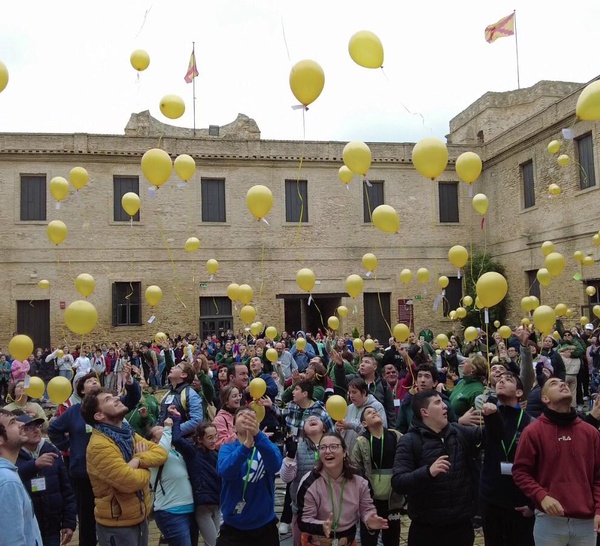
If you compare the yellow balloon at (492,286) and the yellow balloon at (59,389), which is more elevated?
the yellow balloon at (492,286)

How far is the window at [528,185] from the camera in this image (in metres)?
20.7

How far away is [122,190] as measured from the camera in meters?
21.9

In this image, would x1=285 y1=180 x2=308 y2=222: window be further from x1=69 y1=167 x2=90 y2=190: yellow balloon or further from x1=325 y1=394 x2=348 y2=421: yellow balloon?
x1=325 y1=394 x2=348 y2=421: yellow balloon

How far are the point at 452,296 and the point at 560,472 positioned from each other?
2088 cm

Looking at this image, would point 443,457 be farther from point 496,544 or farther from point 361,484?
point 496,544

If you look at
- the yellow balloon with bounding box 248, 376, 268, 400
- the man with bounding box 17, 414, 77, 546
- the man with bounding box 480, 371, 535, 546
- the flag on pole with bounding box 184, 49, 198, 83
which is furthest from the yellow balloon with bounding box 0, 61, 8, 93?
the flag on pole with bounding box 184, 49, 198, 83

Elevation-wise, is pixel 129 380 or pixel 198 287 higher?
pixel 198 287

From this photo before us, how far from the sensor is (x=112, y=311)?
69.6 feet

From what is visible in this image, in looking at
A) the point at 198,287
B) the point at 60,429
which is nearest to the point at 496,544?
the point at 60,429

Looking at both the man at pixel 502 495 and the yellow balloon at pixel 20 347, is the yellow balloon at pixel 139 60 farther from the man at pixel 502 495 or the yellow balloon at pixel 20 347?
the man at pixel 502 495

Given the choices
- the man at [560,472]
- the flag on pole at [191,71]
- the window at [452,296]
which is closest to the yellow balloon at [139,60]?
the man at [560,472]

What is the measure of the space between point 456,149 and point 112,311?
1549 cm

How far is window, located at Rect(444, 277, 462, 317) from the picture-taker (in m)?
23.4

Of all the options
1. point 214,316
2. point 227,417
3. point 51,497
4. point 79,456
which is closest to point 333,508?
point 227,417
